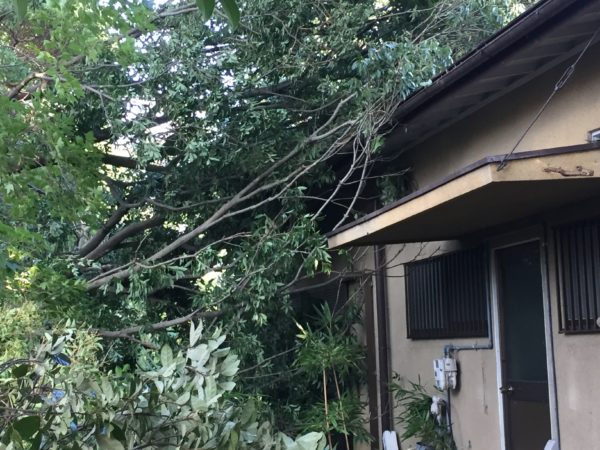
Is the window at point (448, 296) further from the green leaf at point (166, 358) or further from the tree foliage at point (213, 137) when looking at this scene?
the green leaf at point (166, 358)

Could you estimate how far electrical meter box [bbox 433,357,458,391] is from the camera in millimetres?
7762

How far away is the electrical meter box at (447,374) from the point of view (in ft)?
25.5

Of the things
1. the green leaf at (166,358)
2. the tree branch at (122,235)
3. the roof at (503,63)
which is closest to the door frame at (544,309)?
the roof at (503,63)

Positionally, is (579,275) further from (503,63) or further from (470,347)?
(470,347)

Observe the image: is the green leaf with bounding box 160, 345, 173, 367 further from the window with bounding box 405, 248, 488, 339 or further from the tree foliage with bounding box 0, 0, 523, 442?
the window with bounding box 405, 248, 488, 339

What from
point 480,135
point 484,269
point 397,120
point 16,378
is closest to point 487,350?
point 484,269

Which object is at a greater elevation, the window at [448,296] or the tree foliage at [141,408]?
the window at [448,296]

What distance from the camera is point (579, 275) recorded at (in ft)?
18.7

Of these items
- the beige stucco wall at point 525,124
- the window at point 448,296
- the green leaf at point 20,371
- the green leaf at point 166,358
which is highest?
the beige stucco wall at point 525,124

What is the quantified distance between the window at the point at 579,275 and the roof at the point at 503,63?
142cm

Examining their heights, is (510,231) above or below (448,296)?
above

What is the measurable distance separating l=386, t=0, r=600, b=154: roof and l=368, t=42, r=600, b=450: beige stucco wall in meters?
0.12

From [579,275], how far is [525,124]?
150 centimetres

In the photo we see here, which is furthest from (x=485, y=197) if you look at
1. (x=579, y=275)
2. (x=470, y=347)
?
(x=470, y=347)
